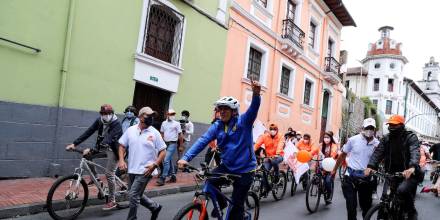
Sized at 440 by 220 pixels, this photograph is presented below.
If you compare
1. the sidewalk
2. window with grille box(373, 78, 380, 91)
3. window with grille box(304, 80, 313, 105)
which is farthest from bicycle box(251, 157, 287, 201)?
window with grille box(373, 78, 380, 91)

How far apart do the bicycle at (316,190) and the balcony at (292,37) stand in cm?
839

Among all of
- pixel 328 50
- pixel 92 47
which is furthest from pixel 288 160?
pixel 328 50

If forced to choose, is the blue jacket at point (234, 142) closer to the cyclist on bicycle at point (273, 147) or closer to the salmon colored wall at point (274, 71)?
the cyclist on bicycle at point (273, 147)

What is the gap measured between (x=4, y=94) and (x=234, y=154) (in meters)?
4.99

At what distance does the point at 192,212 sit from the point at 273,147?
16.1ft

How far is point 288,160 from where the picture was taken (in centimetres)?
894

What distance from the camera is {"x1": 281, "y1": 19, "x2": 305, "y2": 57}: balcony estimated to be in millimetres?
15531

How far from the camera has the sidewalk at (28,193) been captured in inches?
208

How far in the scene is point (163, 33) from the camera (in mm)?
10336

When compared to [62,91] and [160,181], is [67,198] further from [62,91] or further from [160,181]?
[160,181]

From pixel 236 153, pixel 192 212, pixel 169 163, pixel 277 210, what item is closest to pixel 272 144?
pixel 277 210

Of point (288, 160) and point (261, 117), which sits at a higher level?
point (261, 117)

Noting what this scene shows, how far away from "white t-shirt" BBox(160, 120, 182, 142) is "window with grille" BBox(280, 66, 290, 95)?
8.17 meters

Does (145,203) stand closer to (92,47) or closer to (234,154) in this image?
(234,154)
